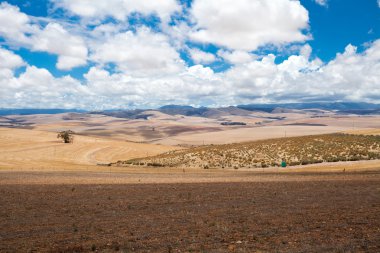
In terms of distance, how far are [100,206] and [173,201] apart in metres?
4.51

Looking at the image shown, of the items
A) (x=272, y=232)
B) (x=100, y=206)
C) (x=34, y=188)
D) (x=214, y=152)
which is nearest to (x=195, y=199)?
(x=100, y=206)

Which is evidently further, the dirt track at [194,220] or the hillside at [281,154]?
the hillside at [281,154]

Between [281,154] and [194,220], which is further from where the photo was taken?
[281,154]

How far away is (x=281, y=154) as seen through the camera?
6419cm

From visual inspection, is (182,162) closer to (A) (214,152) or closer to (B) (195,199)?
(A) (214,152)

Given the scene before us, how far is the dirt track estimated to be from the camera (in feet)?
39.8

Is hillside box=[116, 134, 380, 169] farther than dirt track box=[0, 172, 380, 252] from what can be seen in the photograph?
Yes

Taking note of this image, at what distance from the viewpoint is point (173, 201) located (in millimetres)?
21719

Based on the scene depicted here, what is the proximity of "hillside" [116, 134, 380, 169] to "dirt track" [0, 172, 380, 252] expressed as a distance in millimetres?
33160

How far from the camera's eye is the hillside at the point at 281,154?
2277 inches

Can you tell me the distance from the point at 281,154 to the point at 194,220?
50912 millimetres

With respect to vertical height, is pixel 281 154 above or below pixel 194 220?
above

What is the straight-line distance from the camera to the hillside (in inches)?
2277

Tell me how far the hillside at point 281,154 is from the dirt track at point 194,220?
1306 inches
